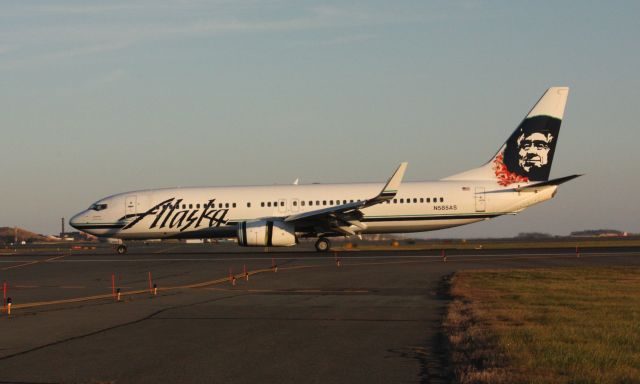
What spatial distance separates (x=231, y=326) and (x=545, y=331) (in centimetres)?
583

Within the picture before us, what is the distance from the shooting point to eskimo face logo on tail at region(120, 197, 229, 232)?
45156 millimetres

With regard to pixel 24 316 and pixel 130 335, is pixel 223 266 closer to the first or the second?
pixel 24 316

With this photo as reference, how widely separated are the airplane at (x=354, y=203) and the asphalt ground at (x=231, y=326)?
10925 mm

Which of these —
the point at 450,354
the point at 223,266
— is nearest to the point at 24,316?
the point at 450,354

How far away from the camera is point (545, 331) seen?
1310cm

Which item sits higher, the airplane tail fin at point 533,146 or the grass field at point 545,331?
the airplane tail fin at point 533,146

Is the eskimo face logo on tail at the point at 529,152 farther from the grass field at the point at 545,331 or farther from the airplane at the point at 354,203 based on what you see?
the grass field at the point at 545,331

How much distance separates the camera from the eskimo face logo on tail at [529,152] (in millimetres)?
44375

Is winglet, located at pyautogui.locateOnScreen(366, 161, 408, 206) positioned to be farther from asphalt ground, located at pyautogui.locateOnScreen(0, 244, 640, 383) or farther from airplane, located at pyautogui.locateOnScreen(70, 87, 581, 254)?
asphalt ground, located at pyautogui.locateOnScreen(0, 244, 640, 383)

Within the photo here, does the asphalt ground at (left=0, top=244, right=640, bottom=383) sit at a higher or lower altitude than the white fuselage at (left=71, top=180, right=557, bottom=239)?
lower

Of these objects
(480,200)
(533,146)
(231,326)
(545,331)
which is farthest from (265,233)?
(545,331)

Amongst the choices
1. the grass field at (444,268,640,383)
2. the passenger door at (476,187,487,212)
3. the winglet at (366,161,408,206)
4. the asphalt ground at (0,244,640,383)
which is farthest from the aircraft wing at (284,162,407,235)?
the grass field at (444,268,640,383)

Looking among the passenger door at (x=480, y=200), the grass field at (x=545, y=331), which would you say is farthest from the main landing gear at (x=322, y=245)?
the grass field at (x=545, y=331)

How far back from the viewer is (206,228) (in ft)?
148
